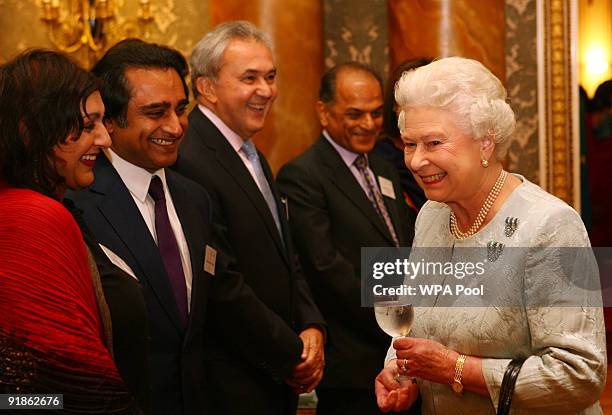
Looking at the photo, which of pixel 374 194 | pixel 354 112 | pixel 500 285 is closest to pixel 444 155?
pixel 500 285

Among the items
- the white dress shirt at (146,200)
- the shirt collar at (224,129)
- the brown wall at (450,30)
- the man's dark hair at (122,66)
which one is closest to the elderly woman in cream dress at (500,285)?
the white dress shirt at (146,200)

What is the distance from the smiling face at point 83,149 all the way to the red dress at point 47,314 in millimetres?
183

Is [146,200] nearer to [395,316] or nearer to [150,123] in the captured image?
[150,123]

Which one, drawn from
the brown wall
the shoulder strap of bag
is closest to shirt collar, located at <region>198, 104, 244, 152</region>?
the shoulder strap of bag

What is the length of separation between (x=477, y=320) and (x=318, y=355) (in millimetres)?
1136

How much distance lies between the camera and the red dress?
211cm

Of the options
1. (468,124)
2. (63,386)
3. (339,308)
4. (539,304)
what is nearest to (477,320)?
(539,304)

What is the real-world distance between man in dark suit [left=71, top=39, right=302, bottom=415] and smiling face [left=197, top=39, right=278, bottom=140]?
0.30 meters

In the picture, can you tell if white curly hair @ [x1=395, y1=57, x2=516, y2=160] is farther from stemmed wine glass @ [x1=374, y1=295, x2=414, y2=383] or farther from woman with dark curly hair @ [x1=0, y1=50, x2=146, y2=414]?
woman with dark curly hair @ [x1=0, y1=50, x2=146, y2=414]

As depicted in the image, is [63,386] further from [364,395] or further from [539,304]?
[364,395]

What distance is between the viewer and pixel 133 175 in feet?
10.3

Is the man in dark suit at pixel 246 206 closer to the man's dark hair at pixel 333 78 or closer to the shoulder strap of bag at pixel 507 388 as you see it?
the man's dark hair at pixel 333 78

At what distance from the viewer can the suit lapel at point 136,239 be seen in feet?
9.70

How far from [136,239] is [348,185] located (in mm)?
1317
